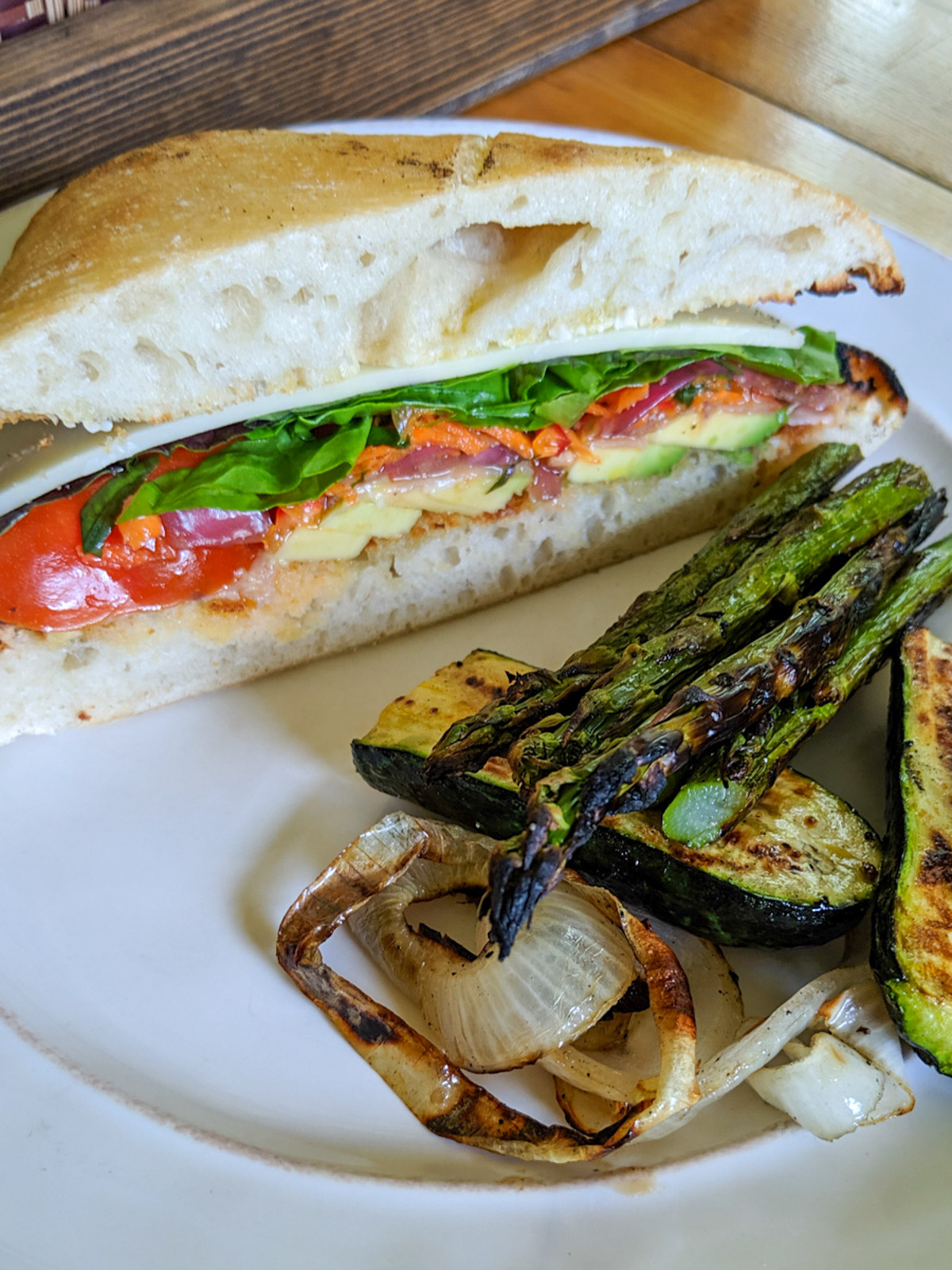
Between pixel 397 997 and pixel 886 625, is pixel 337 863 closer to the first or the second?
pixel 397 997

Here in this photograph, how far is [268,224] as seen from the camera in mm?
1949

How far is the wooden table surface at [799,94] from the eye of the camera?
11.3 feet

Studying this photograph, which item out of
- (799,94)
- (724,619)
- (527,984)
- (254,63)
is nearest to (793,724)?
(724,619)

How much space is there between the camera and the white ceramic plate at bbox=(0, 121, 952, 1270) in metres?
1.49

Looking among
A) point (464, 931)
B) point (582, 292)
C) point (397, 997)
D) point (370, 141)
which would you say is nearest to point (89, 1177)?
point (397, 997)

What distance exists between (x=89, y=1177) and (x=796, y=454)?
7.58ft

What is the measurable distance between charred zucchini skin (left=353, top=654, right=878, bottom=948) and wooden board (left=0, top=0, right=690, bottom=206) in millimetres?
2128

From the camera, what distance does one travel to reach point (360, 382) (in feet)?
7.22

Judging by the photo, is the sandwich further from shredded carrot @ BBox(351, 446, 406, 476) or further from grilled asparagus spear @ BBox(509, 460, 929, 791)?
grilled asparagus spear @ BBox(509, 460, 929, 791)

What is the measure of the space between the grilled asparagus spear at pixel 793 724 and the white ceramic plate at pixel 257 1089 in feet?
0.55

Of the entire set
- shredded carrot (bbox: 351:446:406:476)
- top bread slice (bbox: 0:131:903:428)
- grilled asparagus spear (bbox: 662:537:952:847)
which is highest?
top bread slice (bbox: 0:131:903:428)

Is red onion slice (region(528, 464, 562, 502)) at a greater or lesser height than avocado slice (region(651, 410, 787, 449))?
lesser

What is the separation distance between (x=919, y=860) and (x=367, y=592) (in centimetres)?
138

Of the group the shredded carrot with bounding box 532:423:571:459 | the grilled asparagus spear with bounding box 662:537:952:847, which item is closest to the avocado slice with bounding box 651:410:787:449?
the shredded carrot with bounding box 532:423:571:459
